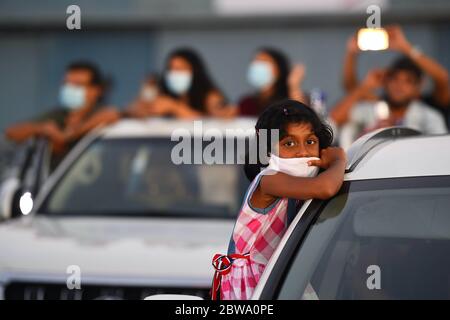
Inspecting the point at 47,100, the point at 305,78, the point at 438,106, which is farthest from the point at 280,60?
the point at 47,100

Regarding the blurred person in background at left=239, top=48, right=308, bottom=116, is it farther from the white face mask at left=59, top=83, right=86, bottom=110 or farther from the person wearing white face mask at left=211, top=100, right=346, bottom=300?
the person wearing white face mask at left=211, top=100, right=346, bottom=300

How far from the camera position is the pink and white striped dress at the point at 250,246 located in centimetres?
309

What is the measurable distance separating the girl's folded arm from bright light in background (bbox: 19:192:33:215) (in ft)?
8.73

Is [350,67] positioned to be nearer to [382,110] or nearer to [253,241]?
[382,110]

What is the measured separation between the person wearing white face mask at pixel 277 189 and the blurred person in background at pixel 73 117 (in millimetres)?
3811

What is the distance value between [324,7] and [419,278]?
1165cm

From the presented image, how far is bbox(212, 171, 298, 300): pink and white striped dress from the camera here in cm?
309

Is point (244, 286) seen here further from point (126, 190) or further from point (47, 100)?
point (47, 100)

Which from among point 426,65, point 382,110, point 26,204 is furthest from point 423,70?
point 26,204

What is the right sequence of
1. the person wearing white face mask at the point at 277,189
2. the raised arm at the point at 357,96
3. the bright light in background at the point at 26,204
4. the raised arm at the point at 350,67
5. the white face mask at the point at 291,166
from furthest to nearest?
the raised arm at the point at 350,67 < the raised arm at the point at 357,96 < the bright light in background at the point at 26,204 < the white face mask at the point at 291,166 < the person wearing white face mask at the point at 277,189

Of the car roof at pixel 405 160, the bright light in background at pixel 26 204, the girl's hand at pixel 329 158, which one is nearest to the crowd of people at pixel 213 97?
the bright light in background at pixel 26 204

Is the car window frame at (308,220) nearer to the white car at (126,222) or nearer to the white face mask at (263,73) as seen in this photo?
the white car at (126,222)

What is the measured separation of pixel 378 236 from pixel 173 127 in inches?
120

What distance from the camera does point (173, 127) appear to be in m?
6.10
